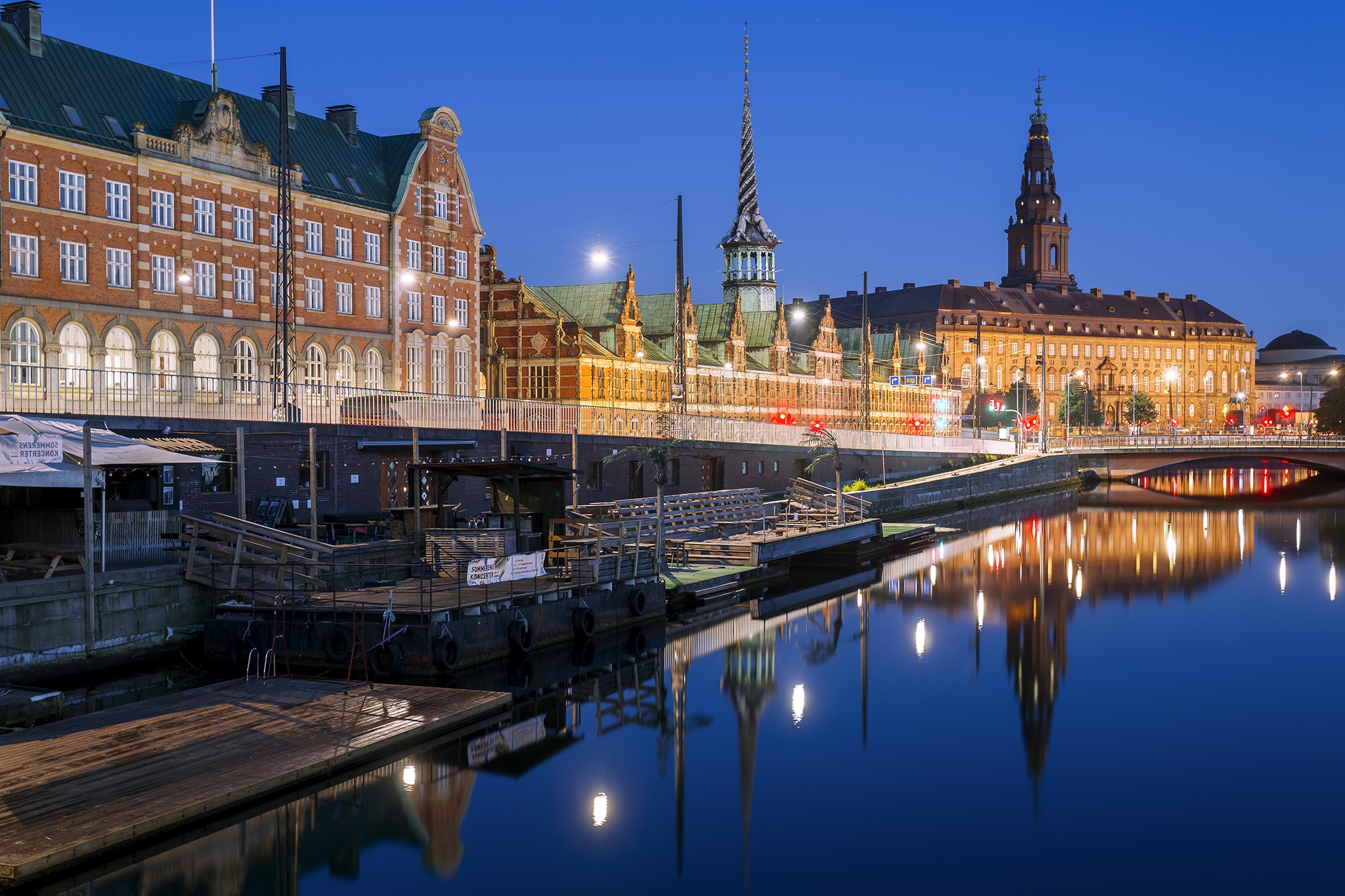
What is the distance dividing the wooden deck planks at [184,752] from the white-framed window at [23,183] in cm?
2760

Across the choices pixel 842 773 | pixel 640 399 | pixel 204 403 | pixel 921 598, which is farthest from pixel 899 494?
pixel 842 773

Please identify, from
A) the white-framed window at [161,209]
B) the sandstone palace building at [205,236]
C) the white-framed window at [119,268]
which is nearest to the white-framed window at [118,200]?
the sandstone palace building at [205,236]

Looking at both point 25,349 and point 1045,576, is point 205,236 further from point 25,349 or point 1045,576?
point 1045,576

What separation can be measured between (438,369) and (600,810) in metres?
45.5

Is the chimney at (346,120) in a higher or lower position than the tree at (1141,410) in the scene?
higher

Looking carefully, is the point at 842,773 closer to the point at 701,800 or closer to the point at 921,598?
the point at 701,800

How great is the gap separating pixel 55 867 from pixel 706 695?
47.2ft

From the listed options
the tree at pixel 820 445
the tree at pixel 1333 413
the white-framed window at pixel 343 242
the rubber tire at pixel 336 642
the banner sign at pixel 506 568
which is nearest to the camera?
the rubber tire at pixel 336 642

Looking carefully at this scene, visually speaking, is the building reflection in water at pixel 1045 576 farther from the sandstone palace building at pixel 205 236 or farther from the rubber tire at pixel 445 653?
the sandstone palace building at pixel 205 236

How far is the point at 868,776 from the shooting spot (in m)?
21.0

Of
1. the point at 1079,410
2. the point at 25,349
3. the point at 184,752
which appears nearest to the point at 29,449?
the point at 184,752

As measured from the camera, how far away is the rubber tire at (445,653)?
2417 centimetres

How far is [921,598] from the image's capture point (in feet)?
134

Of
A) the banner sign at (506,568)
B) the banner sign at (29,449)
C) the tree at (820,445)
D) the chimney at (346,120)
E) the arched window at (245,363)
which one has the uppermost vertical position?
the chimney at (346,120)
